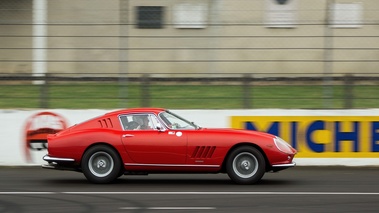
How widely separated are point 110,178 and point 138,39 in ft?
17.3

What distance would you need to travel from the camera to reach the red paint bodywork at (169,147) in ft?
38.5

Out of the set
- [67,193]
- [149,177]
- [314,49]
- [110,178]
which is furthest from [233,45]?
[67,193]

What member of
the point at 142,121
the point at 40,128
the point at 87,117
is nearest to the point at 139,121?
the point at 142,121

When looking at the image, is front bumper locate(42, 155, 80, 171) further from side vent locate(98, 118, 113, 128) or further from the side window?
the side window

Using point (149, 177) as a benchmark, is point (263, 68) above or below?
above

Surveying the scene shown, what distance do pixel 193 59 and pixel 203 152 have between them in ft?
17.9

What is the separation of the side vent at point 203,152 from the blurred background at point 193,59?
139 inches

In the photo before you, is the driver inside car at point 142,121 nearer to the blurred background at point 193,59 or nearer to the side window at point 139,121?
the side window at point 139,121

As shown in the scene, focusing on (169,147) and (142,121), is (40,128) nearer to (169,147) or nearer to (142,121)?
(142,121)

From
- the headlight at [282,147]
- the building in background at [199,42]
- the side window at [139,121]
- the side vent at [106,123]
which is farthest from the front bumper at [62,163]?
the building in background at [199,42]

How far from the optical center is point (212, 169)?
11789 mm

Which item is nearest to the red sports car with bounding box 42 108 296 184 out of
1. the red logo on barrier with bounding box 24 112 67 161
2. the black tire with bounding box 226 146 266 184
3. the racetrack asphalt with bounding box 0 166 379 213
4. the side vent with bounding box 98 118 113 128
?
the black tire with bounding box 226 146 266 184

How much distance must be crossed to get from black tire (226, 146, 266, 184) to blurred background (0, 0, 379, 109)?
11.3 ft

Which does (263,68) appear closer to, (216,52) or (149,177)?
(216,52)
